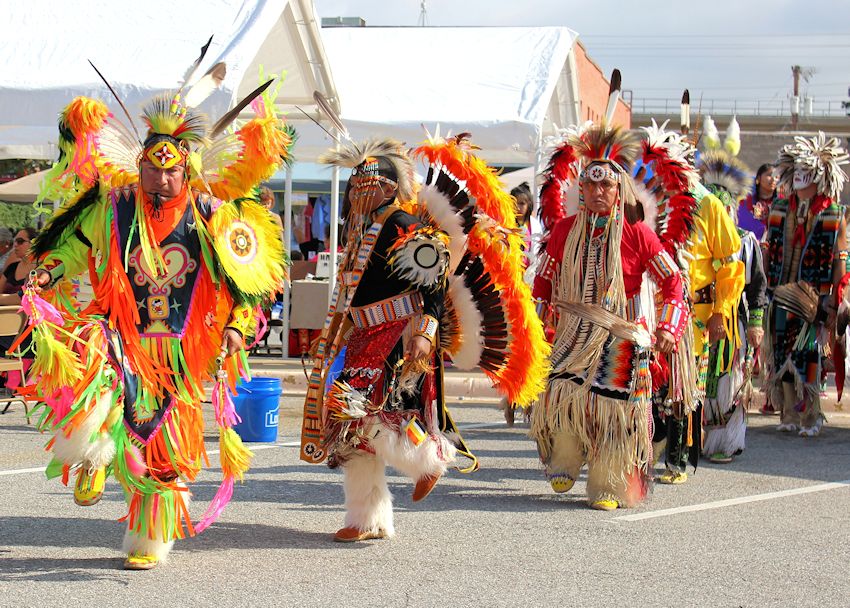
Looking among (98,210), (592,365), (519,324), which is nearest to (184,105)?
(98,210)

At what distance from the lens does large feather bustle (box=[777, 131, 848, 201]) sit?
364 inches

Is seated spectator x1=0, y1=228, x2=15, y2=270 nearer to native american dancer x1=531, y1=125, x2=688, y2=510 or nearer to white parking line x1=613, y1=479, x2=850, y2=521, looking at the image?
native american dancer x1=531, y1=125, x2=688, y2=510

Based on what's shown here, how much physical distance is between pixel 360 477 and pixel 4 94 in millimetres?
6512

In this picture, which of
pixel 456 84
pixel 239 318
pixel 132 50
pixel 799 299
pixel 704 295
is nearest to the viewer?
pixel 239 318

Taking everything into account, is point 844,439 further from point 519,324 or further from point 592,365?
point 519,324

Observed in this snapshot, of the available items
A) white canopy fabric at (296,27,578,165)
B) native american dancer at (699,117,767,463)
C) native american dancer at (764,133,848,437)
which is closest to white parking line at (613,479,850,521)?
native american dancer at (699,117,767,463)

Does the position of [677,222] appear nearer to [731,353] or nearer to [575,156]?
[575,156]

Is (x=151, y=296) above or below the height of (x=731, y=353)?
above

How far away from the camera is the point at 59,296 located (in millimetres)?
5098

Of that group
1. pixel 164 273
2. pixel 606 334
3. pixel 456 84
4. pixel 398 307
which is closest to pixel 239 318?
pixel 164 273

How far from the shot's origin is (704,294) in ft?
24.9

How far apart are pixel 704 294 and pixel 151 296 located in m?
3.86

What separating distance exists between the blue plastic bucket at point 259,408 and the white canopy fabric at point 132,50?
247 centimetres

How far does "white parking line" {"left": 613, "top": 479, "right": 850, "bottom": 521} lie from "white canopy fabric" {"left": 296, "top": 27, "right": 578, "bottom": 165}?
203 inches
